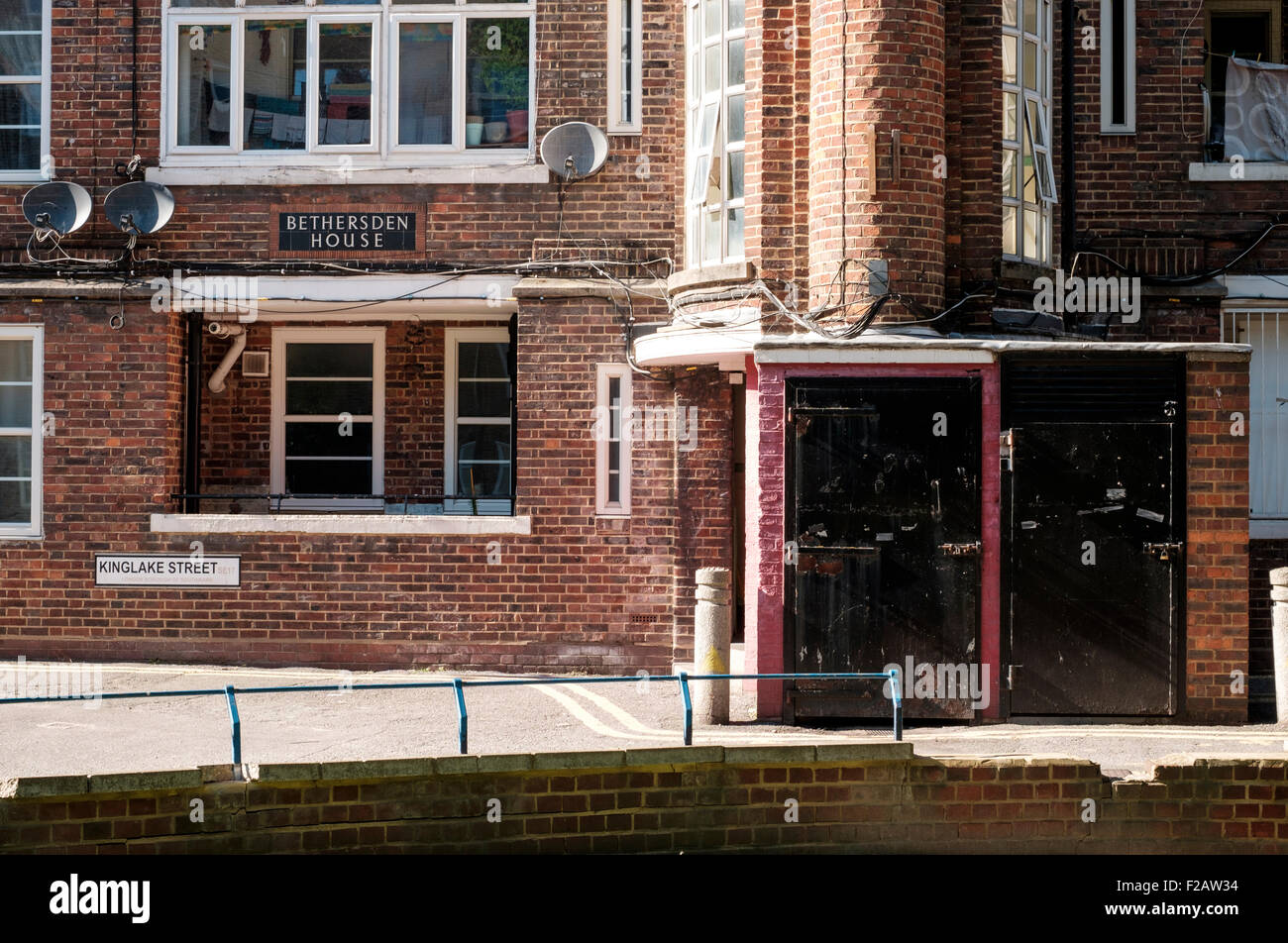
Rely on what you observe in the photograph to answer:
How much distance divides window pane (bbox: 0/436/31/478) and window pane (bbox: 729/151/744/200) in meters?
7.27

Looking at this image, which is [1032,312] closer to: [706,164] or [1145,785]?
[706,164]

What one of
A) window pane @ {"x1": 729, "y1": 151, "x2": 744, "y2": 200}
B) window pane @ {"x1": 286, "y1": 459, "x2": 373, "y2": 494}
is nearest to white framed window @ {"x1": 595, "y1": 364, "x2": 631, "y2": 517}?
window pane @ {"x1": 729, "y1": 151, "x2": 744, "y2": 200}

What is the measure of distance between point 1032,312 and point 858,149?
2144 millimetres

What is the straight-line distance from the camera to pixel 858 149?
35.7ft

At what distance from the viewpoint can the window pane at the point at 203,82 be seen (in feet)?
43.1

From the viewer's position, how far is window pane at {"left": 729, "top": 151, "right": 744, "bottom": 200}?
11.9m

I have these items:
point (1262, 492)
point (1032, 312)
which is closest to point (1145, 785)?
point (1032, 312)

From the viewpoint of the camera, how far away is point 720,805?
8156mm

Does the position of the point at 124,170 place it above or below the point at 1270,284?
above

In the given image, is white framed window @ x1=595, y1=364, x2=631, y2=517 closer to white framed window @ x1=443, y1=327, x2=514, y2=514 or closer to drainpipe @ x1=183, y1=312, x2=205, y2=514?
white framed window @ x1=443, y1=327, x2=514, y2=514

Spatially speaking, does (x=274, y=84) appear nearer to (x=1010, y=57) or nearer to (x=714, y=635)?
(x=1010, y=57)

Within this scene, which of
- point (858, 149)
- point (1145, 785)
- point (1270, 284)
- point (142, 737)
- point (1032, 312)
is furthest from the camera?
point (1270, 284)

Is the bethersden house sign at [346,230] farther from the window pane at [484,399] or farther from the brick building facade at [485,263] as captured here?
the window pane at [484,399]

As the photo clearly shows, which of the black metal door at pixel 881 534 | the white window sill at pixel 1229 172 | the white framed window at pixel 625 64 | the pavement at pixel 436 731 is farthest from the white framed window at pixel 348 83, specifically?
the white window sill at pixel 1229 172
